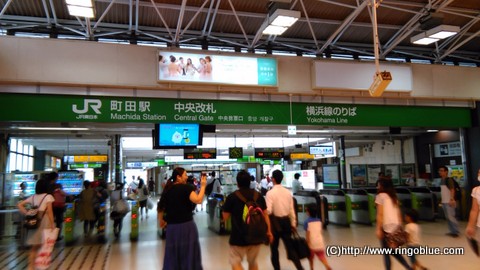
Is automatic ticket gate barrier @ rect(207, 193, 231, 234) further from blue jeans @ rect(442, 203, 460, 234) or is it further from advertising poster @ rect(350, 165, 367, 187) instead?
advertising poster @ rect(350, 165, 367, 187)

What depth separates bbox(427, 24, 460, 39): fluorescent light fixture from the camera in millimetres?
8117

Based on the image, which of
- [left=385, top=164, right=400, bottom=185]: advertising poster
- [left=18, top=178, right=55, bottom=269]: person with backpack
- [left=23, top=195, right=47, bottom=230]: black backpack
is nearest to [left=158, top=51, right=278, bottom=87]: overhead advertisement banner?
[left=18, top=178, right=55, bottom=269]: person with backpack

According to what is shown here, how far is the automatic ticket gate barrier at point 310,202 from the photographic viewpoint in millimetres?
10331

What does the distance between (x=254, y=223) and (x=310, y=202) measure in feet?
21.3

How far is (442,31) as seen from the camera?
8.22 meters

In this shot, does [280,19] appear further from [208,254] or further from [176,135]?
[208,254]

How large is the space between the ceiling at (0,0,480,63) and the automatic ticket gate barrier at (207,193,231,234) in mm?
4307

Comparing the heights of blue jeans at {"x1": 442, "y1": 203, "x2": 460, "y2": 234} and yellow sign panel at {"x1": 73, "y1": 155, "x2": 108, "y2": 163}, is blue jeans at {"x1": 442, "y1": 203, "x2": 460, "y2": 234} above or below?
below

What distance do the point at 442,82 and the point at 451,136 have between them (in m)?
3.62

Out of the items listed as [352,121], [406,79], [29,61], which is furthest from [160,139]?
[406,79]

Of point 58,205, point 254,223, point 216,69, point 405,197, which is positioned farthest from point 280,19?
point 405,197

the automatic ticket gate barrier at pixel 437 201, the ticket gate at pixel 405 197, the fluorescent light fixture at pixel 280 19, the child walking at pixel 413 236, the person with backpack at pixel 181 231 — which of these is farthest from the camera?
the automatic ticket gate barrier at pixel 437 201

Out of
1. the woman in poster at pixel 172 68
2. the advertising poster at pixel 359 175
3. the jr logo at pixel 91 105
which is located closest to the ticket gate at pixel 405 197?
the advertising poster at pixel 359 175

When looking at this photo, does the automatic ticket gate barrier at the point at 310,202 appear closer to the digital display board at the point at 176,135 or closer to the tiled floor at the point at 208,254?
the tiled floor at the point at 208,254
